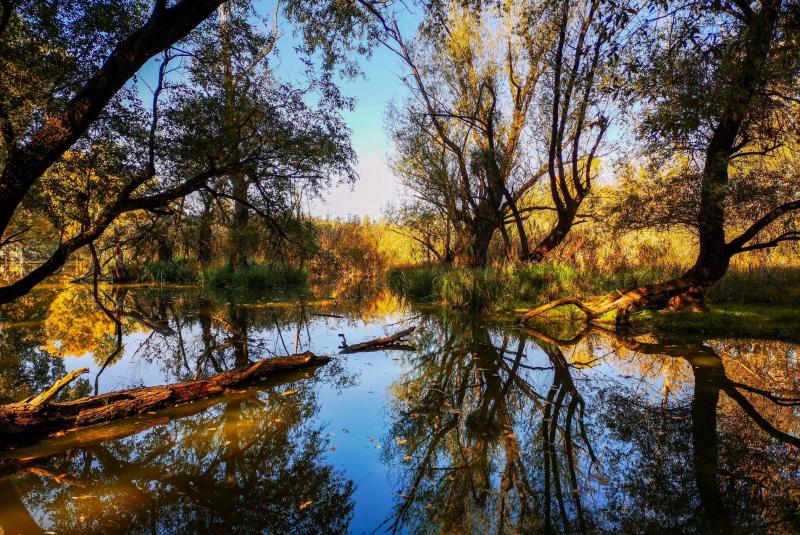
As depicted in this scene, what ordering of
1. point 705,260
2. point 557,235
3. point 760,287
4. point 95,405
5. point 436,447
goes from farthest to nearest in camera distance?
point 557,235 < point 760,287 < point 705,260 < point 95,405 < point 436,447

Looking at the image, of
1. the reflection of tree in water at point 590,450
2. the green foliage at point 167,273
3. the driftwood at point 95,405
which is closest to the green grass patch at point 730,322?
the reflection of tree in water at point 590,450

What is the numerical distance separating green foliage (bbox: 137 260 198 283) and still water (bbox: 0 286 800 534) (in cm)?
1373

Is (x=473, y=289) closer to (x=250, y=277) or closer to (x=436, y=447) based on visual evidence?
(x=436, y=447)

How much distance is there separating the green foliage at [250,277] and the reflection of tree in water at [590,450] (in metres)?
12.3

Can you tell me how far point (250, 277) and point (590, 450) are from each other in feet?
49.6

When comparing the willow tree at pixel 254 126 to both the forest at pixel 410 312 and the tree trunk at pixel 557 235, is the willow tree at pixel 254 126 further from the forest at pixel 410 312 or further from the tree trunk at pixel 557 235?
the tree trunk at pixel 557 235

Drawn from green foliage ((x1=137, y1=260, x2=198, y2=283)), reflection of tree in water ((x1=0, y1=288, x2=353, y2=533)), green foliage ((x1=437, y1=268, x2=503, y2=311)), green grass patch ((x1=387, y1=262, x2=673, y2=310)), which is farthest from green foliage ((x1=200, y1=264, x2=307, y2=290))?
reflection of tree in water ((x1=0, y1=288, x2=353, y2=533))

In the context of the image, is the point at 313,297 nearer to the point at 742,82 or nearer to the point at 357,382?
the point at 357,382

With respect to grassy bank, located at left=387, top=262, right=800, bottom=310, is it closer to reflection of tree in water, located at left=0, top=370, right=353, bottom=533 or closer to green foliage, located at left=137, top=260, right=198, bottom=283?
reflection of tree in water, located at left=0, top=370, right=353, bottom=533

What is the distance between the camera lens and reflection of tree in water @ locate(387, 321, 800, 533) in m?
2.58

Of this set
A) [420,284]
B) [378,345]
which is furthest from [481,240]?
[378,345]

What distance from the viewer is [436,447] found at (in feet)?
11.7

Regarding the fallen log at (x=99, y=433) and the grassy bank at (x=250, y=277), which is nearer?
the fallen log at (x=99, y=433)

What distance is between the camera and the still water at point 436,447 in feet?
8.56
